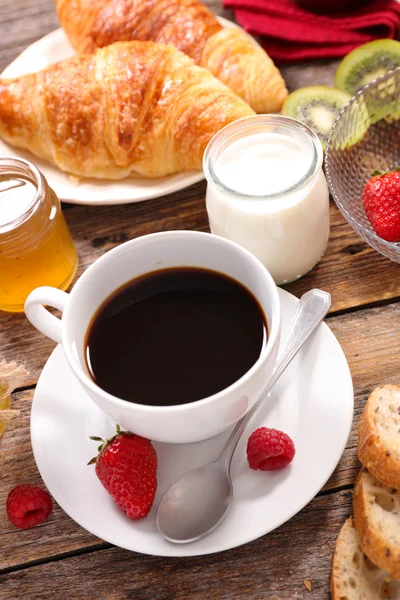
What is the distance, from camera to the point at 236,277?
1099 millimetres

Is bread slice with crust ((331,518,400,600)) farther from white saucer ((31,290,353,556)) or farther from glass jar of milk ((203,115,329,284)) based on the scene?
glass jar of milk ((203,115,329,284))

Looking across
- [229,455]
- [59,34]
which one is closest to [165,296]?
[229,455]

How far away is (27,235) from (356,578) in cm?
81

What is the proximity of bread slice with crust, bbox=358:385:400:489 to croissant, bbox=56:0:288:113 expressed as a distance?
845mm

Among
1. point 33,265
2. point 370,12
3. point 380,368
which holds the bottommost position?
point 380,368

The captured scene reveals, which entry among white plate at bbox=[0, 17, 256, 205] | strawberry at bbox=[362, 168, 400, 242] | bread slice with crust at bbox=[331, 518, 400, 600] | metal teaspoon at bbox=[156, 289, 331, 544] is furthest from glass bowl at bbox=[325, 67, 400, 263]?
bread slice with crust at bbox=[331, 518, 400, 600]

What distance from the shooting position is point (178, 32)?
170cm

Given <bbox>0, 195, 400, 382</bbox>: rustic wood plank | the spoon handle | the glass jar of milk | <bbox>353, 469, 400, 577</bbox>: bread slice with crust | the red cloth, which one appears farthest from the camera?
the red cloth

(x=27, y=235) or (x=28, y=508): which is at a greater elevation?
(x=27, y=235)

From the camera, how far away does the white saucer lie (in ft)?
3.14

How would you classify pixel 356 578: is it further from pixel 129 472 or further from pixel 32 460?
pixel 32 460

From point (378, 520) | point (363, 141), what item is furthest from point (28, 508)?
point (363, 141)

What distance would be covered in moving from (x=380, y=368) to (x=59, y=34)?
4.11ft

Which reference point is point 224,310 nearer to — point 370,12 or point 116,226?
point 116,226
